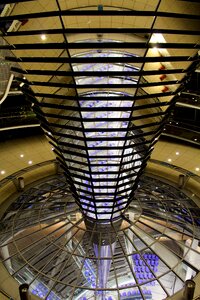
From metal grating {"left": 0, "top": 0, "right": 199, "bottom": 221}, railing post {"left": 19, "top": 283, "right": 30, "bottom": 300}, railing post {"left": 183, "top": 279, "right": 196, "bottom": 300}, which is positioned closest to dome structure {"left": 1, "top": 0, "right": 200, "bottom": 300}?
metal grating {"left": 0, "top": 0, "right": 199, "bottom": 221}

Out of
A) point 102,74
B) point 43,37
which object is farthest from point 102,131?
point 43,37

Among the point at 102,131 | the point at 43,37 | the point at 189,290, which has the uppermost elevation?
the point at 43,37

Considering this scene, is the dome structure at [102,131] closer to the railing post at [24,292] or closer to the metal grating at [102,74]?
the metal grating at [102,74]

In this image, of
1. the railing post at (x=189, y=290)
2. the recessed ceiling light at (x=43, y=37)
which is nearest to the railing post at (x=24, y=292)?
the railing post at (x=189, y=290)

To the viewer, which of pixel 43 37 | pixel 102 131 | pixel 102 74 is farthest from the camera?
pixel 102 131

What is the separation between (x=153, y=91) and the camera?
10664mm

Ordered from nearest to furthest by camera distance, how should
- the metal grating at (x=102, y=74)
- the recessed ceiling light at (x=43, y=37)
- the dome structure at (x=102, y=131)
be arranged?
1. the metal grating at (x=102, y=74)
2. the dome structure at (x=102, y=131)
3. the recessed ceiling light at (x=43, y=37)

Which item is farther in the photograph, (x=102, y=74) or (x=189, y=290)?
(x=189, y=290)

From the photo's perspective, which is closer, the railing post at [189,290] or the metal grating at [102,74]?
the metal grating at [102,74]

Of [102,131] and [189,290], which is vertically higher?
[102,131]


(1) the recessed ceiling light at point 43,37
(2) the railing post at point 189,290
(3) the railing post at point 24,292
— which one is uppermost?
(1) the recessed ceiling light at point 43,37

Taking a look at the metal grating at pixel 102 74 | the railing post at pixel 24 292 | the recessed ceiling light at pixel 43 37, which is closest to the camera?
the metal grating at pixel 102 74

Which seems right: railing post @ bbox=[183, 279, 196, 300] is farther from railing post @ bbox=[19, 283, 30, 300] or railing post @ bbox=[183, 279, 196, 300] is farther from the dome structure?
railing post @ bbox=[19, 283, 30, 300]

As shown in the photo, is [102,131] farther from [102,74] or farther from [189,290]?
[189,290]
